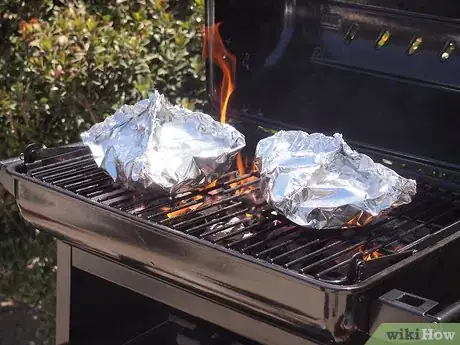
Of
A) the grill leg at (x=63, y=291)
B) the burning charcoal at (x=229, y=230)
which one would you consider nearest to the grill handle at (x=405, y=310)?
the burning charcoal at (x=229, y=230)

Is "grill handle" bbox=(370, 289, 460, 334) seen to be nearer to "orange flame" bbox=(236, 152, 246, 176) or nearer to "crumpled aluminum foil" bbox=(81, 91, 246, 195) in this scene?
"crumpled aluminum foil" bbox=(81, 91, 246, 195)

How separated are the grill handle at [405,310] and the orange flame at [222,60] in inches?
33.9

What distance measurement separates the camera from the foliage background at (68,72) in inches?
90.4

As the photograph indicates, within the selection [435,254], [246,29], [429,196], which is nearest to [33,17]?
[246,29]

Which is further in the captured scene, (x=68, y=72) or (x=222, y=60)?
(x=68, y=72)

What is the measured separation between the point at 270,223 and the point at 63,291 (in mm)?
523

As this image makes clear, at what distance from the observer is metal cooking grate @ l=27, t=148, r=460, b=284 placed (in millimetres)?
1212

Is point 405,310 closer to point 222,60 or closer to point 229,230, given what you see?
point 229,230

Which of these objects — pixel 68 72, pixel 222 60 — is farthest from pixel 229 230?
pixel 68 72

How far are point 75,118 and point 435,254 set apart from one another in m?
1.42

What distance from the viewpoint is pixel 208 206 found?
1461 millimetres

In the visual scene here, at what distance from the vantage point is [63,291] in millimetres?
1646

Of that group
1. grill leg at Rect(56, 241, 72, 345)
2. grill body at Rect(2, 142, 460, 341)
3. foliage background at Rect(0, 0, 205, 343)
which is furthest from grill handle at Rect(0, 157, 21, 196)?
foliage background at Rect(0, 0, 205, 343)

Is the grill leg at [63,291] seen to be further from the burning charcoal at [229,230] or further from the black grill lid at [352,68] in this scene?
the black grill lid at [352,68]
